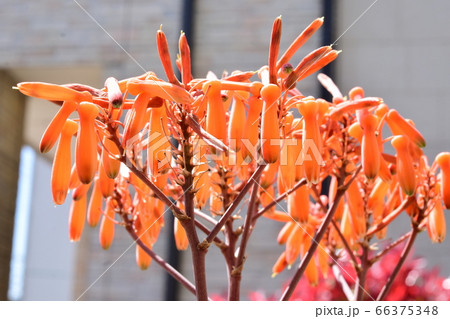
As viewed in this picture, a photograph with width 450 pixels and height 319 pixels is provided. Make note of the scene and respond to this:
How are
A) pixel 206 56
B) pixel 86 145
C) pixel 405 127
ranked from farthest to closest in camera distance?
pixel 206 56, pixel 405 127, pixel 86 145

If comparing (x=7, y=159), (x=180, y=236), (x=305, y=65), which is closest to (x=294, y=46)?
(x=305, y=65)

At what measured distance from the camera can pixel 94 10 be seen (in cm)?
180

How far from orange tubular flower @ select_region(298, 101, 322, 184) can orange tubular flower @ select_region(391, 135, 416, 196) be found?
84mm

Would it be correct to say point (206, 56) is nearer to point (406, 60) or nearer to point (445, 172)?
point (406, 60)

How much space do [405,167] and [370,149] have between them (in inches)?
1.7

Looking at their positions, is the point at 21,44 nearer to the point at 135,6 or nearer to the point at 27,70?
the point at 27,70

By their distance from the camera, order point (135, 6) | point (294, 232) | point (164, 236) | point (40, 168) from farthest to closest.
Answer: point (40, 168)
point (135, 6)
point (164, 236)
point (294, 232)

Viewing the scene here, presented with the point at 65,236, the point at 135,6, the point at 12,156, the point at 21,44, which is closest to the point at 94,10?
the point at 135,6

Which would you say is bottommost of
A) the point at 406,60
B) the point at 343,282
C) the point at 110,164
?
the point at 343,282

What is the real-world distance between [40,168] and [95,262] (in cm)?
154

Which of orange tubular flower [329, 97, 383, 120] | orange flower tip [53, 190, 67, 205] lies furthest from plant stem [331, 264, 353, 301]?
orange flower tip [53, 190, 67, 205]

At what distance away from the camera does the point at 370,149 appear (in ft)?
1.59

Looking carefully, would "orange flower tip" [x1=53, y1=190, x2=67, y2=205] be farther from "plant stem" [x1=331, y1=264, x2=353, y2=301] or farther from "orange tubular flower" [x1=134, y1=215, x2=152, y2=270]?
"plant stem" [x1=331, y1=264, x2=353, y2=301]

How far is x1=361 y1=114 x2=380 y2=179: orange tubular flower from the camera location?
0.48 metres
